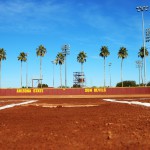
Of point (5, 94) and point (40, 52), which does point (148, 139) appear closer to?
point (5, 94)

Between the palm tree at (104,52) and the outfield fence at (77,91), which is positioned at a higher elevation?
the palm tree at (104,52)

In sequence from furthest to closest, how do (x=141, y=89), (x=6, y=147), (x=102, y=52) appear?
(x=102, y=52) < (x=141, y=89) < (x=6, y=147)

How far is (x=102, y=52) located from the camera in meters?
121

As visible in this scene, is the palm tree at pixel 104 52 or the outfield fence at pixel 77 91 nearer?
the outfield fence at pixel 77 91

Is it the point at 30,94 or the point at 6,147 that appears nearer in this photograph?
the point at 6,147

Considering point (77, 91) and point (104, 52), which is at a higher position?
point (104, 52)

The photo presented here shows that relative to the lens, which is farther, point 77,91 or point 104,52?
point 104,52

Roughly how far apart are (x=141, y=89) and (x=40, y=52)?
189 feet

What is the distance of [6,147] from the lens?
8414mm

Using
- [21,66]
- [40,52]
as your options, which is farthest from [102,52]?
[21,66]

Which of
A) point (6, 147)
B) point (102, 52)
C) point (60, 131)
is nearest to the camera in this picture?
point (6, 147)

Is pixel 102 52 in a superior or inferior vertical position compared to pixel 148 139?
superior

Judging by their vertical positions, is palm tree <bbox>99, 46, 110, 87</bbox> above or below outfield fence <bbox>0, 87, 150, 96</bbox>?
above

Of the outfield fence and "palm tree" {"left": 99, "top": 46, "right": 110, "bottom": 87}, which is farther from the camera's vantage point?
"palm tree" {"left": 99, "top": 46, "right": 110, "bottom": 87}
